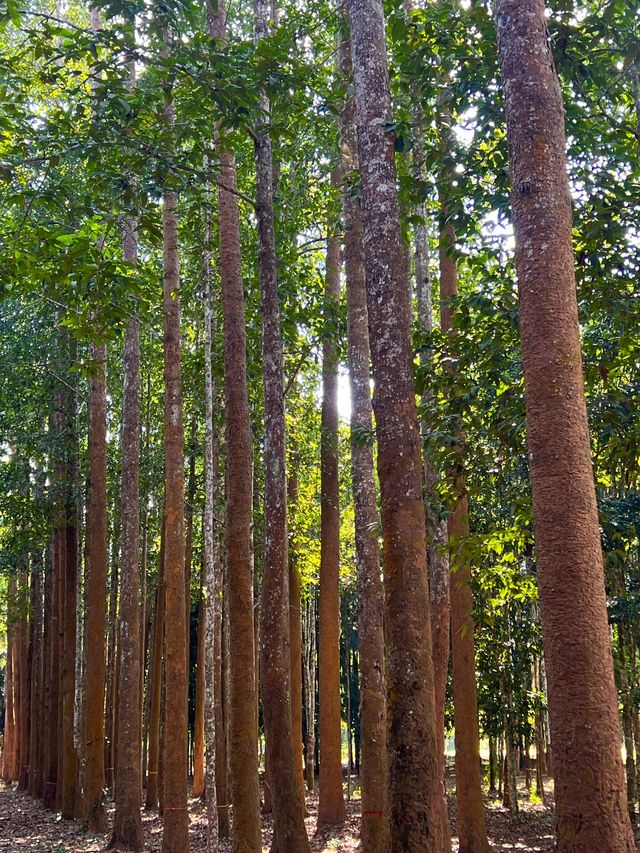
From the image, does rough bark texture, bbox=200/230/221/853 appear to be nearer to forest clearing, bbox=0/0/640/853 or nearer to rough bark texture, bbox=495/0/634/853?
forest clearing, bbox=0/0/640/853

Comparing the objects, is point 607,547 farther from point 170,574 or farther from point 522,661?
point 170,574

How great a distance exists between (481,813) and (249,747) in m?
4.48

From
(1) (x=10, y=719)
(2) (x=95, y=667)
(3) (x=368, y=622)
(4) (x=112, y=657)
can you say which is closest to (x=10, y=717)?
(1) (x=10, y=719)

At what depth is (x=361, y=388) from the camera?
1048cm

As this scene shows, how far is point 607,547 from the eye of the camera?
43.4 ft

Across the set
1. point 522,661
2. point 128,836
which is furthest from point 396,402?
point 522,661

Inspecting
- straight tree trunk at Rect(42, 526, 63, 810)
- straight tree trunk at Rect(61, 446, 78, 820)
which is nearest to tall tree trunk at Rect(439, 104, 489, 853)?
straight tree trunk at Rect(61, 446, 78, 820)

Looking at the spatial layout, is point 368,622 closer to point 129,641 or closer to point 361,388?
point 361,388

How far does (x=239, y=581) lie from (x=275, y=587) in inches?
15.6

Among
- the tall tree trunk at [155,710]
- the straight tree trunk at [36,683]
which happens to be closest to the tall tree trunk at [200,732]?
the tall tree trunk at [155,710]

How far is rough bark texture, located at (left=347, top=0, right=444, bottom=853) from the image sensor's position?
4844 millimetres

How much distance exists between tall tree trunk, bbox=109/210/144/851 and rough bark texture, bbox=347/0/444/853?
7.14 metres

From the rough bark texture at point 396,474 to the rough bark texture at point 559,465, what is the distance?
107cm

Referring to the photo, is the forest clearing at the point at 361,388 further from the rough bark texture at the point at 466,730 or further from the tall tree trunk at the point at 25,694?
the tall tree trunk at the point at 25,694
